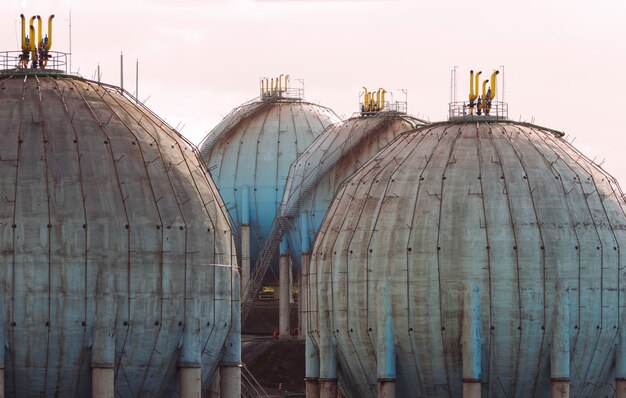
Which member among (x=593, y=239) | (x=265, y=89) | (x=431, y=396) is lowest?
(x=431, y=396)

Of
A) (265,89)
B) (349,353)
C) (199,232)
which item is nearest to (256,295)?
(265,89)

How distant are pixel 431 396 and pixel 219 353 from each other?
33.4 ft

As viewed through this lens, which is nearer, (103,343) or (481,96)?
(103,343)

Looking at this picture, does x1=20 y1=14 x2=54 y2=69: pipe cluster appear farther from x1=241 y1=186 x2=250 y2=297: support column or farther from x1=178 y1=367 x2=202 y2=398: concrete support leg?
x1=241 y1=186 x2=250 y2=297: support column

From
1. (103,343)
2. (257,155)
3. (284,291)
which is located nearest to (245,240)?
(284,291)

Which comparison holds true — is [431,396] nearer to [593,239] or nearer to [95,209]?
[593,239]

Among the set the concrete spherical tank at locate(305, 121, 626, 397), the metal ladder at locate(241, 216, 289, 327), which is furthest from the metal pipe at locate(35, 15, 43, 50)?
the metal ladder at locate(241, 216, 289, 327)

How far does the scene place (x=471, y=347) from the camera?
285 feet

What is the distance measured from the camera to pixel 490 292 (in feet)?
287

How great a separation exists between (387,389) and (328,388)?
14.3 feet

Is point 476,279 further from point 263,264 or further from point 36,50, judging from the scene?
point 263,264

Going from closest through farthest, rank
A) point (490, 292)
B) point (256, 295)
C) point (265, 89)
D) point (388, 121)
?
1. point (490, 292)
2. point (388, 121)
3. point (256, 295)
4. point (265, 89)

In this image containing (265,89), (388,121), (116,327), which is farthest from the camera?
(265,89)

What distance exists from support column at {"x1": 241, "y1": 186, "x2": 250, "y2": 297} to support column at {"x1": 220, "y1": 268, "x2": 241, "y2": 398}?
4459cm
